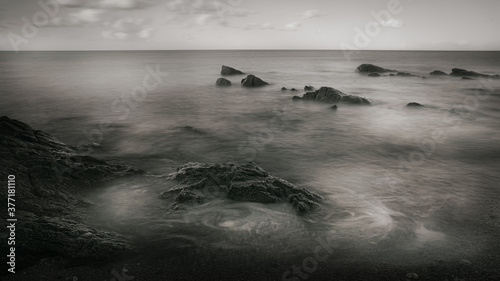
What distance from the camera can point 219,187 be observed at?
24.3ft

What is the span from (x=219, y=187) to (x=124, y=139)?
696cm

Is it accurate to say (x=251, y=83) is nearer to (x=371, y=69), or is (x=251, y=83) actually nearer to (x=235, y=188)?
(x=235, y=188)

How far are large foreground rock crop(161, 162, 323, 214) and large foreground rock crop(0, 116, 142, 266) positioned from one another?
1745 mm

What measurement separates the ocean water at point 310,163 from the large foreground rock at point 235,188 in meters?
0.26

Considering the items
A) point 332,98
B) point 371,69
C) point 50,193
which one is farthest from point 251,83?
point 371,69

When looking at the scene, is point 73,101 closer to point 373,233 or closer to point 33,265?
point 33,265

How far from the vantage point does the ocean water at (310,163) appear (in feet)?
19.1

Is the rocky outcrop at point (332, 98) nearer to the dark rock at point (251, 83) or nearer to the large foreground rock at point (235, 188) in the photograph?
the dark rock at point (251, 83)

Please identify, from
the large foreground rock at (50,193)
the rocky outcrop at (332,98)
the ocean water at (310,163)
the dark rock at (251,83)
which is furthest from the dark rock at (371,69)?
the large foreground rock at (50,193)

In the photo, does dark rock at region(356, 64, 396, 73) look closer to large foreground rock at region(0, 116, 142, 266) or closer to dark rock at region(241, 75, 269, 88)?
dark rock at region(241, 75, 269, 88)

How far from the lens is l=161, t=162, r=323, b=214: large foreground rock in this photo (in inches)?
272

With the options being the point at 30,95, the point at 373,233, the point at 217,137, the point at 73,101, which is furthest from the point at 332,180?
the point at 30,95

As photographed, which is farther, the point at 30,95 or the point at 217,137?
the point at 30,95

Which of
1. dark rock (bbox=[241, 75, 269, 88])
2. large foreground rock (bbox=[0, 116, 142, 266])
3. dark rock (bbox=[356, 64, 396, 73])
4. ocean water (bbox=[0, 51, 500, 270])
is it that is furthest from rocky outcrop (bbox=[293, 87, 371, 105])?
dark rock (bbox=[356, 64, 396, 73])
